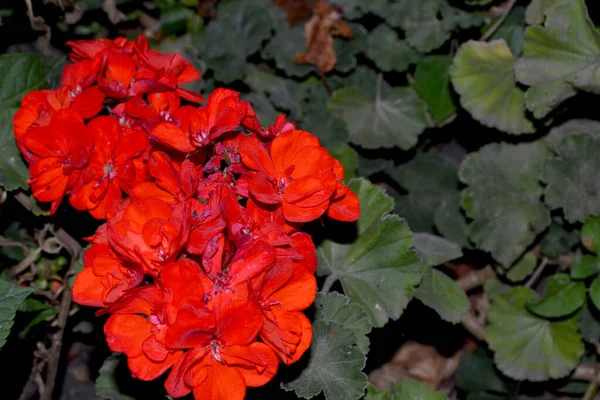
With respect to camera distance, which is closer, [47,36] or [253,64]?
[47,36]

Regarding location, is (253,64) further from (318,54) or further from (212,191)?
(212,191)

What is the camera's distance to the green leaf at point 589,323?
2730 millimetres

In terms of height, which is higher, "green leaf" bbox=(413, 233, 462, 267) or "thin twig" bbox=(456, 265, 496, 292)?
"green leaf" bbox=(413, 233, 462, 267)

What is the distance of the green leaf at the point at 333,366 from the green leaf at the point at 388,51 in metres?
1.51

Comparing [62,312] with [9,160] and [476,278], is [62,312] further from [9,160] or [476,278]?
[476,278]

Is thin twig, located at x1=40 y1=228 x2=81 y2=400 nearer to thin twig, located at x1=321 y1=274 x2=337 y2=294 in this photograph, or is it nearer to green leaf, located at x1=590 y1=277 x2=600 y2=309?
thin twig, located at x1=321 y1=274 x2=337 y2=294

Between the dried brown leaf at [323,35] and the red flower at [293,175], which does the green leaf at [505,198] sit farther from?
the red flower at [293,175]

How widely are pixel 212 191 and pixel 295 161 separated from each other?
23 cm

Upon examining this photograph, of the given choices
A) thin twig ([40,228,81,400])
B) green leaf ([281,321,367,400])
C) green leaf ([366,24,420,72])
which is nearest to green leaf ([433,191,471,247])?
green leaf ([366,24,420,72])

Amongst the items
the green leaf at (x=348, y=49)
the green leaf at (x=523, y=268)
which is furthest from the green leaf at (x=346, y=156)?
the green leaf at (x=523, y=268)

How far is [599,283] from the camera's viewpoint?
2.52 meters

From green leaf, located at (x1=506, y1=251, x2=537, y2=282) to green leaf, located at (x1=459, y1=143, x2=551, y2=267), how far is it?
0.36 feet

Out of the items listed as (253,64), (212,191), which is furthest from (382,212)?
(253,64)

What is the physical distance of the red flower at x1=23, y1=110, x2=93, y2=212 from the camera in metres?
1.82
